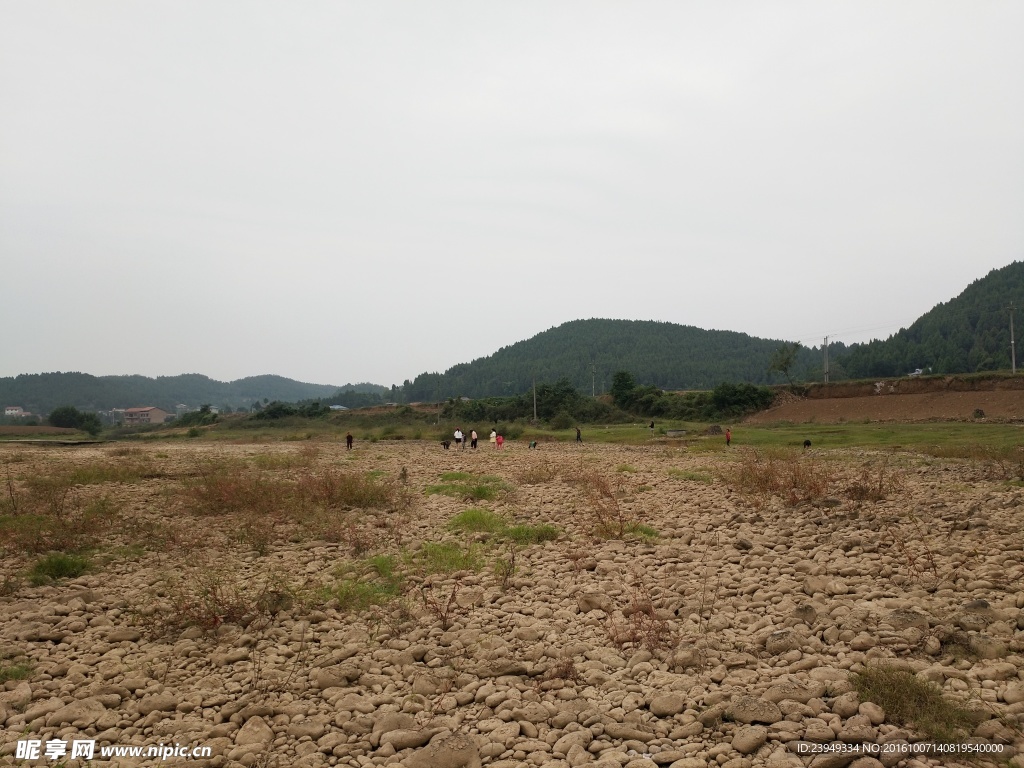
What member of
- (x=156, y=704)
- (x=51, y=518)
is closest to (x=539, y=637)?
(x=156, y=704)

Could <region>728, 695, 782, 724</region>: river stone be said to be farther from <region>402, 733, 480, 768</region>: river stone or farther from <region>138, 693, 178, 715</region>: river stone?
<region>138, 693, 178, 715</region>: river stone

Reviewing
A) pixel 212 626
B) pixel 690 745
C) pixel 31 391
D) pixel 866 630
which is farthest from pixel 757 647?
pixel 31 391

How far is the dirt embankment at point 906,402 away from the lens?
150 feet

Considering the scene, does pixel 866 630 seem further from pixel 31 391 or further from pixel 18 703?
pixel 31 391

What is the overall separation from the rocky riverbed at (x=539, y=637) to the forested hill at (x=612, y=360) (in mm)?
111690

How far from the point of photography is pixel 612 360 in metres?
147

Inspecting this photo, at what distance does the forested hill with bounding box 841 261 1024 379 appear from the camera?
83.6m

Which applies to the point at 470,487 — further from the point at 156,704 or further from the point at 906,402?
the point at 906,402

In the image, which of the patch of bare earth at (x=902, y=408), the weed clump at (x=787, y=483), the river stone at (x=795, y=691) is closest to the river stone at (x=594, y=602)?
the river stone at (x=795, y=691)

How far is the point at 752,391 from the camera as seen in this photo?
61.6m

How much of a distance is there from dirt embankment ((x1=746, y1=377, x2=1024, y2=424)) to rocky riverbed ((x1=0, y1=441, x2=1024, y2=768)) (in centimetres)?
4188

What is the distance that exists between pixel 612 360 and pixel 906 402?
95.8 metres

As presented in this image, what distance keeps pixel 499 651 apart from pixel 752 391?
6067cm

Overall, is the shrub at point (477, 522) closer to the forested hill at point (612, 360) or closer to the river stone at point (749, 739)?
the river stone at point (749, 739)
